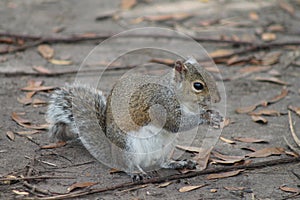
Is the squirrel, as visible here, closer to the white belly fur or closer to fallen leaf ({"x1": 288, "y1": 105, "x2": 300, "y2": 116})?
the white belly fur

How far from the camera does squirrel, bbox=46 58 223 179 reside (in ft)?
10.1

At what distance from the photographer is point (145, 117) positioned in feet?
10.2

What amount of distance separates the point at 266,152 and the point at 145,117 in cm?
80

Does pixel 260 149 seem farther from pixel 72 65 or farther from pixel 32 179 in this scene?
pixel 72 65

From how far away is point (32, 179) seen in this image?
3012 mm

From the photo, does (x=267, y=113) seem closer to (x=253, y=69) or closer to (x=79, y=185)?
(x=253, y=69)

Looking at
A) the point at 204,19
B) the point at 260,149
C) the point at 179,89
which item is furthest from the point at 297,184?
the point at 204,19

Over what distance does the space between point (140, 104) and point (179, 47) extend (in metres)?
2.12

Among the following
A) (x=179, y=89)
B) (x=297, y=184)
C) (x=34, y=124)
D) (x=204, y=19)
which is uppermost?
(x=204, y=19)

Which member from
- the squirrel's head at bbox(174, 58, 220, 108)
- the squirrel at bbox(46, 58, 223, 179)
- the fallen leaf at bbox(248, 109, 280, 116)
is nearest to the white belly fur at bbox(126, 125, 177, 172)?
the squirrel at bbox(46, 58, 223, 179)

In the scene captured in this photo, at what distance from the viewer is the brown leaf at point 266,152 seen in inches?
135

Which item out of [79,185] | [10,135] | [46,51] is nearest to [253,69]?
[46,51]

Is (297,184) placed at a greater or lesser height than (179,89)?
lesser

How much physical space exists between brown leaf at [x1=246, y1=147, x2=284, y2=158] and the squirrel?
36 centimetres
